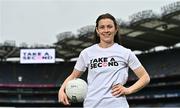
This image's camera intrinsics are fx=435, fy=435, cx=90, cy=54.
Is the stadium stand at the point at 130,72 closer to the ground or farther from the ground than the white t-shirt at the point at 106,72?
closer to the ground

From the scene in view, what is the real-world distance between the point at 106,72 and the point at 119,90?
0.25 metres

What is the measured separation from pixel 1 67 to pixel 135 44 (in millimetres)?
18380

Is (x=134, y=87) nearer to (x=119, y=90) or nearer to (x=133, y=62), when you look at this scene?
(x=119, y=90)

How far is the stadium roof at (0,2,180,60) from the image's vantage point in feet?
131

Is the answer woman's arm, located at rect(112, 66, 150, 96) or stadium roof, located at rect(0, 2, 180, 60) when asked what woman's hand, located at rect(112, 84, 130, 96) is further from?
stadium roof, located at rect(0, 2, 180, 60)

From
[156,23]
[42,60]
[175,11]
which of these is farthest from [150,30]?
[42,60]

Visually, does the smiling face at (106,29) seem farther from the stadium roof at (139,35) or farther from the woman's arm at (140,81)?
the stadium roof at (139,35)

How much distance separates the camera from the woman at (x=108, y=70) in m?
3.90

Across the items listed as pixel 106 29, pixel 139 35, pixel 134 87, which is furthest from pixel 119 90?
pixel 139 35

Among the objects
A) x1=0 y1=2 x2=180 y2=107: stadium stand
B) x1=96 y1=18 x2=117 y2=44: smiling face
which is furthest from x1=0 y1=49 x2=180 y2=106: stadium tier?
x1=96 y1=18 x2=117 y2=44: smiling face

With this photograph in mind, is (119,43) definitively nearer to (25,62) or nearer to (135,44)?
(135,44)

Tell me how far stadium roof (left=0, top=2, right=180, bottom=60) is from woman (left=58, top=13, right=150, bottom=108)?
34054 mm

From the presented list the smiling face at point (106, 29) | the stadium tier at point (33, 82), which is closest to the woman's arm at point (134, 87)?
the smiling face at point (106, 29)

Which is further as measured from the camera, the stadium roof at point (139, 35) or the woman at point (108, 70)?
the stadium roof at point (139, 35)
